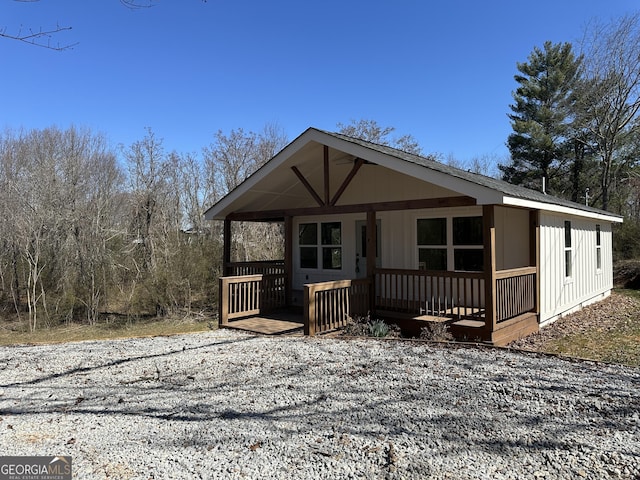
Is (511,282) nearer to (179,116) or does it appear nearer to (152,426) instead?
(152,426)

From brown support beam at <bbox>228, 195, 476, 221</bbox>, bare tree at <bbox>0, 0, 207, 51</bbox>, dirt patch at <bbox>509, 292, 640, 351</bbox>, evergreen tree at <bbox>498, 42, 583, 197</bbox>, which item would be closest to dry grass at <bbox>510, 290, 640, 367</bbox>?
dirt patch at <bbox>509, 292, 640, 351</bbox>

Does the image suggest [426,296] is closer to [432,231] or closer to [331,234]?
[432,231]

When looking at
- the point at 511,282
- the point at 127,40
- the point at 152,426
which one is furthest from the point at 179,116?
the point at 152,426

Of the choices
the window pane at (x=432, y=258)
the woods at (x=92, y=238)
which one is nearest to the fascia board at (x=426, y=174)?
the window pane at (x=432, y=258)

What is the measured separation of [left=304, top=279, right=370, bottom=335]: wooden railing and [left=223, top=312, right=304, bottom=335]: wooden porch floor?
0.55 m

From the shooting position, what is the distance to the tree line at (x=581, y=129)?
874 inches

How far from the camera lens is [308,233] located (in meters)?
11.7

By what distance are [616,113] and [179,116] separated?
76.0ft

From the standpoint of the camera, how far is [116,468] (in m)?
2.90

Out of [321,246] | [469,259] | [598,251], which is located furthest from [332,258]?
[598,251]

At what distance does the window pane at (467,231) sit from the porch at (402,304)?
3.20ft

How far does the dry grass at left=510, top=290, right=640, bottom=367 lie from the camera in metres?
6.72

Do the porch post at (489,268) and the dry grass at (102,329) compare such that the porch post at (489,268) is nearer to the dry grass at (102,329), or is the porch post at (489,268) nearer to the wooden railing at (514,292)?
the wooden railing at (514,292)

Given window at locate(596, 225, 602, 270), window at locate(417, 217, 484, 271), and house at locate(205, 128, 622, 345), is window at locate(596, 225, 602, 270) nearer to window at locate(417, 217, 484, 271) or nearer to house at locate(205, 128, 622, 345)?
house at locate(205, 128, 622, 345)
